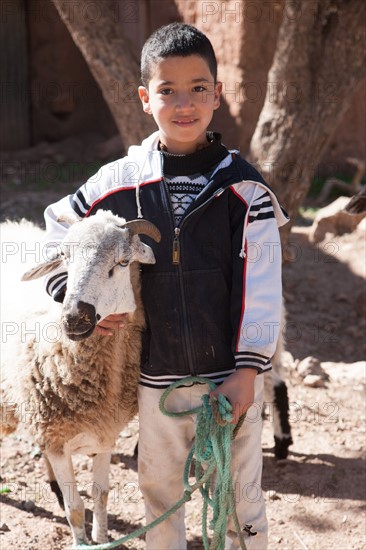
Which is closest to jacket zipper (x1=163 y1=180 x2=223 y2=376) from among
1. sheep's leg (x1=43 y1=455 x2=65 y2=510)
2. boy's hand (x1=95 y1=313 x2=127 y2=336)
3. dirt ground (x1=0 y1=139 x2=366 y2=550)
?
boy's hand (x1=95 y1=313 x2=127 y2=336)

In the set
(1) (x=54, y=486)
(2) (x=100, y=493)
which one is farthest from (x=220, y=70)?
(2) (x=100, y=493)

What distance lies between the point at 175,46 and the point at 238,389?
115 cm

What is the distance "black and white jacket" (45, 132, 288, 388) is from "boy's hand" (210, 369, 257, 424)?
Answer: 3 cm

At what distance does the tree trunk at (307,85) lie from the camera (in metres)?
4.57

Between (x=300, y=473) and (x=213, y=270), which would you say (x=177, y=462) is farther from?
(x=300, y=473)

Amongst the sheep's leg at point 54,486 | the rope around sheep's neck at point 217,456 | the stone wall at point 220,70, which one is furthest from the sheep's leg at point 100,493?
the stone wall at point 220,70

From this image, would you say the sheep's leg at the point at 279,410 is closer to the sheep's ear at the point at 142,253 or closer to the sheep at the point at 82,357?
the sheep at the point at 82,357

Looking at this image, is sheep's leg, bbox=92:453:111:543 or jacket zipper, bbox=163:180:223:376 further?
sheep's leg, bbox=92:453:111:543

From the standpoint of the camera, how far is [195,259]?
2309 millimetres

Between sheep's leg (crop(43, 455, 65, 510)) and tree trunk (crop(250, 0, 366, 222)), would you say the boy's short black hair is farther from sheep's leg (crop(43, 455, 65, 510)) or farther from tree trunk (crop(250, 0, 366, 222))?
tree trunk (crop(250, 0, 366, 222))

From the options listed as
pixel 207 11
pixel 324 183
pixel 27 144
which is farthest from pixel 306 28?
pixel 27 144

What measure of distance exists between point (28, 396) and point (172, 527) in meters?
0.80

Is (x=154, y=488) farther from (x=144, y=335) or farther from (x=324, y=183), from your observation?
(x=324, y=183)

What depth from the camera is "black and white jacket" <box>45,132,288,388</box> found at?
2.28 m
